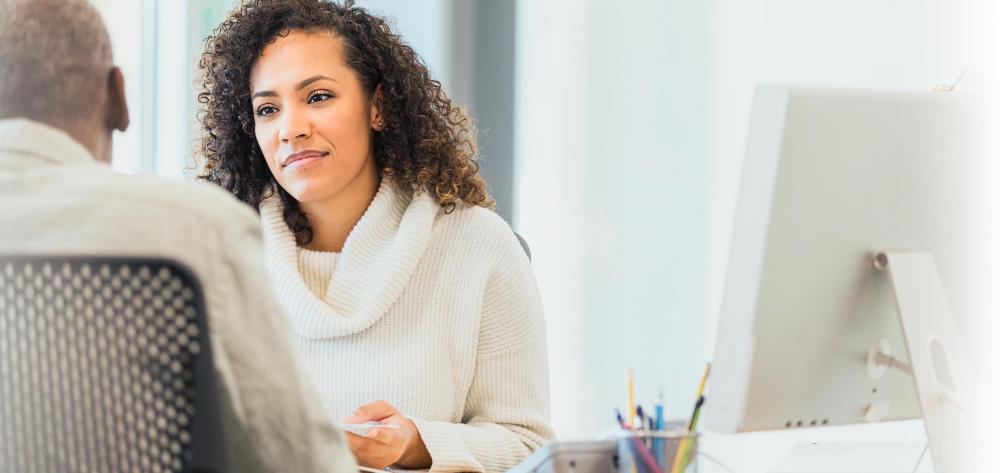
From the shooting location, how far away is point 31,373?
2.57ft

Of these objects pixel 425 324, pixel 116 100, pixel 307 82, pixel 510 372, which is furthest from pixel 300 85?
pixel 116 100

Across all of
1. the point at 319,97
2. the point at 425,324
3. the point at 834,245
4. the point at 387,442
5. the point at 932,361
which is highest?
the point at 319,97

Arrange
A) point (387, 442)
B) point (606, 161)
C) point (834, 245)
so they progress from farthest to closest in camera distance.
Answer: point (606, 161), point (387, 442), point (834, 245)

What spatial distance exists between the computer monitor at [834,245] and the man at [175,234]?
1.29 ft

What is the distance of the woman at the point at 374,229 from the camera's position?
186cm

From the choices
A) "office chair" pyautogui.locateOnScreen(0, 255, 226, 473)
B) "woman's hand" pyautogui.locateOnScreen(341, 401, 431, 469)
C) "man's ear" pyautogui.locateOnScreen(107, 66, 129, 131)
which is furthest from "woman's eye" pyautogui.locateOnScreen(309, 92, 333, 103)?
"office chair" pyautogui.locateOnScreen(0, 255, 226, 473)

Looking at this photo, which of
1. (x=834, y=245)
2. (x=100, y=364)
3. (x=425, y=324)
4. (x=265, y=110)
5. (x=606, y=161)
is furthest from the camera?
(x=606, y=161)

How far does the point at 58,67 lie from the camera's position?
0.97 metres

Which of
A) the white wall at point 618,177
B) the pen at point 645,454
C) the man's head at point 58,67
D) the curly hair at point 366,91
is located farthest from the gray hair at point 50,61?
the white wall at point 618,177

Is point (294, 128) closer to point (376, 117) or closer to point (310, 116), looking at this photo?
point (310, 116)

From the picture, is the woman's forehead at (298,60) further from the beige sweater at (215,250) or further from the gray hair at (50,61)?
the beige sweater at (215,250)

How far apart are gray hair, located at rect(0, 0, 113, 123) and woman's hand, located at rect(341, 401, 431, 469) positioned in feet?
2.38

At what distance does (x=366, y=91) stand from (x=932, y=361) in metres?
1.18

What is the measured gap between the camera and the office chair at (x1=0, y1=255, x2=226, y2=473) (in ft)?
2.57
